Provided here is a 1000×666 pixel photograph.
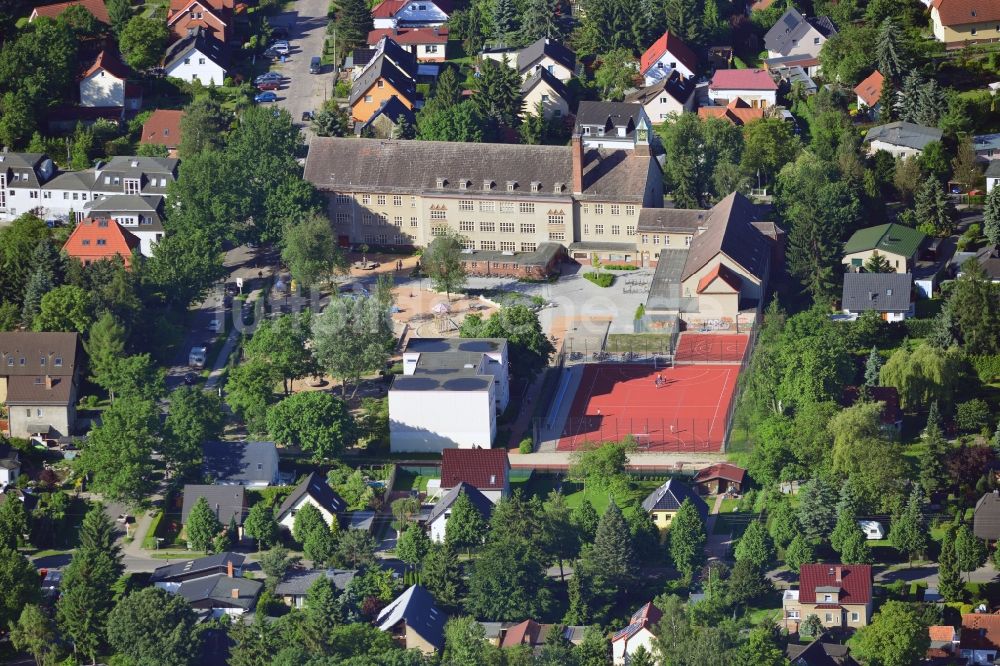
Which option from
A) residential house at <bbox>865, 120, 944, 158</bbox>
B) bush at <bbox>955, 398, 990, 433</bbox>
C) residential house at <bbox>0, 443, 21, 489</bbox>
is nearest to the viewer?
bush at <bbox>955, 398, 990, 433</bbox>

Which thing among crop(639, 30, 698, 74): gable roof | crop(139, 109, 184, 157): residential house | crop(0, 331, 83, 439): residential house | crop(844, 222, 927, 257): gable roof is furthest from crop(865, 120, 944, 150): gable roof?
crop(0, 331, 83, 439): residential house

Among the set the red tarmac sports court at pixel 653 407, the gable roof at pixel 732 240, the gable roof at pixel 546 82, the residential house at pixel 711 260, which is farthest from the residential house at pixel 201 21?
the red tarmac sports court at pixel 653 407

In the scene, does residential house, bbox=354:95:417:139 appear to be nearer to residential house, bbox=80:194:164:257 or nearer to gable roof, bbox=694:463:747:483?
residential house, bbox=80:194:164:257

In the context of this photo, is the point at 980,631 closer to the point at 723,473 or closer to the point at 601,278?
the point at 723,473

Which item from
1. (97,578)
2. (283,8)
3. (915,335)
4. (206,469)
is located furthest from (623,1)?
(97,578)

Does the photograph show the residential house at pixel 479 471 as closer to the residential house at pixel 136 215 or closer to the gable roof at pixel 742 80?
the residential house at pixel 136 215

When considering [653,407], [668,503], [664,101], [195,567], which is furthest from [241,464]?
[664,101]
